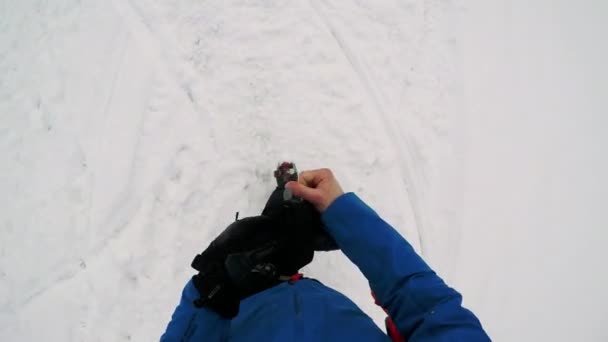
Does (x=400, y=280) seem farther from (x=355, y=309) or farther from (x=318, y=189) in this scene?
(x=318, y=189)

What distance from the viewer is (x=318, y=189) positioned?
1.71m

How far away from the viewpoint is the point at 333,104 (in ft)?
9.63

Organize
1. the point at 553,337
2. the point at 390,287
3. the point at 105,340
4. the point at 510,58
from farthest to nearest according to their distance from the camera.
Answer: the point at 510,58
the point at 553,337
the point at 105,340
the point at 390,287

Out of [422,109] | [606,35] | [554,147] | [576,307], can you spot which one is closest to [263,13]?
[422,109]

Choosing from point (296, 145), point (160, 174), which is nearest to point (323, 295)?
point (296, 145)

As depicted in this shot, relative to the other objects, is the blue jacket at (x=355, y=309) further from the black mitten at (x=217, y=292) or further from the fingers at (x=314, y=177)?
the fingers at (x=314, y=177)

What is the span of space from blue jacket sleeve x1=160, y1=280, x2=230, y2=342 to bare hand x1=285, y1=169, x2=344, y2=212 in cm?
62

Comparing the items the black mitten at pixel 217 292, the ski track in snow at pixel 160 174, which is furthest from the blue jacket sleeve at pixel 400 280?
the ski track in snow at pixel 160 174

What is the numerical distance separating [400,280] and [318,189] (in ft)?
1.92

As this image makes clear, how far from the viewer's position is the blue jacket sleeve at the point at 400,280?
45.5 inches

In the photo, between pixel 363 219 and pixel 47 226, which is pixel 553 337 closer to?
pixel 363 219

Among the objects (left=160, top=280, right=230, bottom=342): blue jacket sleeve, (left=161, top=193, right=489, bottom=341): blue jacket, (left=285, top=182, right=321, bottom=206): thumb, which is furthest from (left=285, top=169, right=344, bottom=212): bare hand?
(left=160, top=280, right=230, bottom=342): blue jacket sleeve

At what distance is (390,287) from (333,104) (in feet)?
6.20

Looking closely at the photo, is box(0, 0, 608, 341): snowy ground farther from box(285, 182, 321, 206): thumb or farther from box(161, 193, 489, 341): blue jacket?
box(161, 193, 489, 341): blue jacket
